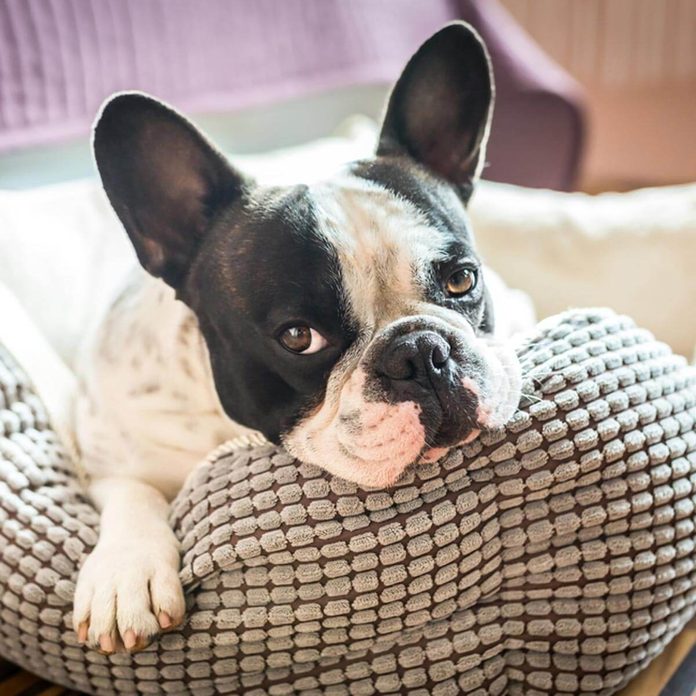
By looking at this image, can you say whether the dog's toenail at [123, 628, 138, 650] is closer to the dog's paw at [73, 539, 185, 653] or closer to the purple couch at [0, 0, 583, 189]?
the dog's paw at [73, 539, 185, 653]

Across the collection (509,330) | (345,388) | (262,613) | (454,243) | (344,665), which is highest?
(454,243)

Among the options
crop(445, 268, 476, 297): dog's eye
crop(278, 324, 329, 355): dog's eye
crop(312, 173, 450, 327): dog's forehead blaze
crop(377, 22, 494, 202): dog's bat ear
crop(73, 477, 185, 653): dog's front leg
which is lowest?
crop(73, 477, 185, 653): dog's front leg

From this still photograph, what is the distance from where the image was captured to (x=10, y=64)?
1.99 m

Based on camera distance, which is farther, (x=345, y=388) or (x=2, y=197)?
(x=2, y=197)

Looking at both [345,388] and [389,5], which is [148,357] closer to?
[345,388]

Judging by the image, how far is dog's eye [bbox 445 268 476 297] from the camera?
1.36m

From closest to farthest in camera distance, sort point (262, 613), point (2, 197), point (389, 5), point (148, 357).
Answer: point (262, 613) < point (148, 357) < point (2, 197) < point (389, 5)

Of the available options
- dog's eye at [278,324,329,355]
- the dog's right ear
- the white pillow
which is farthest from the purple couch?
dog's eye at [278,324,329,355]

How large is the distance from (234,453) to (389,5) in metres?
1.88

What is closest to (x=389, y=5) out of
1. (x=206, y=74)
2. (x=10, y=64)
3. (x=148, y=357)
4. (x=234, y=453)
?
(x=206, y=74)

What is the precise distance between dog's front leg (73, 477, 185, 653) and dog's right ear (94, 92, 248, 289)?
42 centimetres

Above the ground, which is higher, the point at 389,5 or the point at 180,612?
the point at 389,5

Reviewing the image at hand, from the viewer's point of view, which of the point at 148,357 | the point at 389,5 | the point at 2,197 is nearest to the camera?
the point at 148,357

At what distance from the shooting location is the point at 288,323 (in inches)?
50.2
